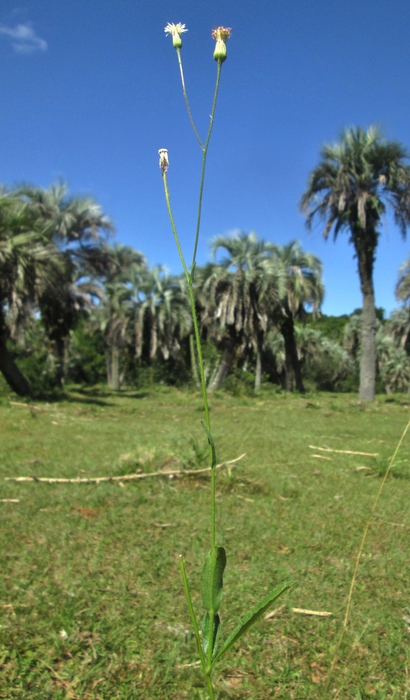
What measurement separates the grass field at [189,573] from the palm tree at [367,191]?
998 centimetres

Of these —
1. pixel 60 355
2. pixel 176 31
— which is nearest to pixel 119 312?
pixel 60 355

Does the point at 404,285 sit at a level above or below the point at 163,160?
above

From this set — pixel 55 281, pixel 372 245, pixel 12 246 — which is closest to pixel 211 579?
pixel 12 246

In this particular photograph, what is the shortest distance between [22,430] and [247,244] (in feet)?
43.9

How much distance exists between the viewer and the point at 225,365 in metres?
18.9

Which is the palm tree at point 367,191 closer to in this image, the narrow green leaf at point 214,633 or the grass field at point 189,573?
the grass field at point 189,573

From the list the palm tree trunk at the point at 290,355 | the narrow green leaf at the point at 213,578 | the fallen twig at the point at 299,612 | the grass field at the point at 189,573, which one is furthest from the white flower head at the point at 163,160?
the palm tree trunk at the point at 290,355

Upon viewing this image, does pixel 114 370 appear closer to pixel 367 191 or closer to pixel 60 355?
pixel 60 355

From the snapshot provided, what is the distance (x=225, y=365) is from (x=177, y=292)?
511 centimetres

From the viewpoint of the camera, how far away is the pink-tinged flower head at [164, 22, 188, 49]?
0.73m

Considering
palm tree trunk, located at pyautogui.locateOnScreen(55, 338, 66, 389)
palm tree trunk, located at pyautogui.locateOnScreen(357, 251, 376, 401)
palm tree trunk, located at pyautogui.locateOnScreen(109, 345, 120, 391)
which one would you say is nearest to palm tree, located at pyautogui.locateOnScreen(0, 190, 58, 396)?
palm tree trunk, located at pyautogui.locateOnScreen(55, 338, 66, 389)

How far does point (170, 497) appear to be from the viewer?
3730 mm

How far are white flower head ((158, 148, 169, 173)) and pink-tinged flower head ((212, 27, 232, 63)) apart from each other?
142 millimetres

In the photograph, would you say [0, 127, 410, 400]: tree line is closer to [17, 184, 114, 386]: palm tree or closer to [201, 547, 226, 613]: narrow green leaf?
[17, 184, 114, 386]: palm tree
